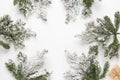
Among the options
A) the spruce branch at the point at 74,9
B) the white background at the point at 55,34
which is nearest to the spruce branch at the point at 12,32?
the white background at the point at 55,34

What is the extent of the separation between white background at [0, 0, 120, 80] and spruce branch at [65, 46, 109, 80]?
0.03m

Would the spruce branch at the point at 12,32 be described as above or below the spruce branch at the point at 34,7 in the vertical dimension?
below

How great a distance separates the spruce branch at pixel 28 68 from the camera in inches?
61.8

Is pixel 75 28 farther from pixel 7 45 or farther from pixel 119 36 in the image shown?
pixel 7 45

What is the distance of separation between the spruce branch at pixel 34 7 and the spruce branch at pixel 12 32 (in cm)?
7

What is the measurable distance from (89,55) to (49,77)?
0.69 ft

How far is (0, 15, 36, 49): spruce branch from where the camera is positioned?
1602 millimetres

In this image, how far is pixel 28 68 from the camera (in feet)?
5.18

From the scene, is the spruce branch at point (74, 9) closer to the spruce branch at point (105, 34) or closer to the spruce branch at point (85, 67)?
the spruce branch at point (105, 34)

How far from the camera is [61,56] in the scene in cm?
162

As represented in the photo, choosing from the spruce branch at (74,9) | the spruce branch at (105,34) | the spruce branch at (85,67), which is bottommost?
the spruce branch at (85,67)

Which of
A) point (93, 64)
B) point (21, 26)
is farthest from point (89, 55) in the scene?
point (21, 26)

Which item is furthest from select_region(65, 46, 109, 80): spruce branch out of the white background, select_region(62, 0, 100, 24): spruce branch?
select_region(62, 0, 100, 24): spruce branch

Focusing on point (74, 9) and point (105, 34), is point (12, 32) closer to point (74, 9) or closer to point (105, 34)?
point (74, 9)
